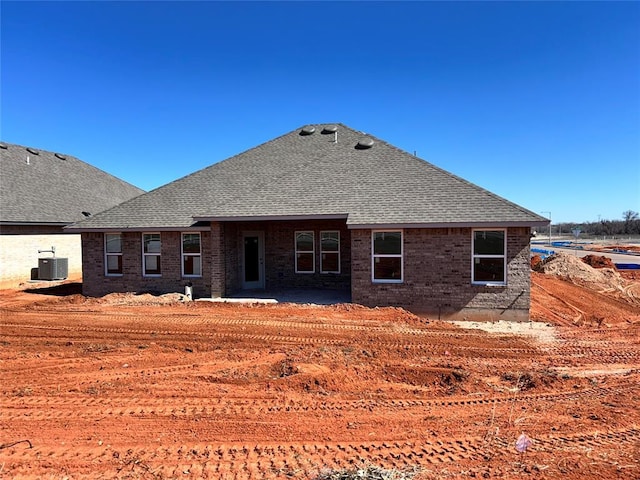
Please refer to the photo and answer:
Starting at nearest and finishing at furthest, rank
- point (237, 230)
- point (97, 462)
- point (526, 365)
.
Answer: point (97, 462) → point (526, 365) → point (237, 230)

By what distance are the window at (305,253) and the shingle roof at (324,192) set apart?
2088 mm

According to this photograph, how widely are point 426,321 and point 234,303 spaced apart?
6.38 meters

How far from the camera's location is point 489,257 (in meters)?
12.0

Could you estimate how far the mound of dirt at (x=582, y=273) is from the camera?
1938 cm

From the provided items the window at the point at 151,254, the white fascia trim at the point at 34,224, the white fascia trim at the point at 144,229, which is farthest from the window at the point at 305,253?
the white fascia trim at the point at 34,224

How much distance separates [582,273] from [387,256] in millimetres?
14328

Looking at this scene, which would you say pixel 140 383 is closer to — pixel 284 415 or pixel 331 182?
pixel 284 415

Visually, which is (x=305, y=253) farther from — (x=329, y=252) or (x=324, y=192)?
(x=324, y=192)

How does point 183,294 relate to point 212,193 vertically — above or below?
below

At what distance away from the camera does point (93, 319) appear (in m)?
11.5

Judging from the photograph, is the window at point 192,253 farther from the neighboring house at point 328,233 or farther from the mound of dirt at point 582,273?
the mound of dirt at point 582,273

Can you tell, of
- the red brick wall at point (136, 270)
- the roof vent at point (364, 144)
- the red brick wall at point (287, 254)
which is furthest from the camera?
the roof vent at point (364, 144)

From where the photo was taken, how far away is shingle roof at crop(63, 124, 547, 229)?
12.6 metres

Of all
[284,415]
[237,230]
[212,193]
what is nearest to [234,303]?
[237,230]
